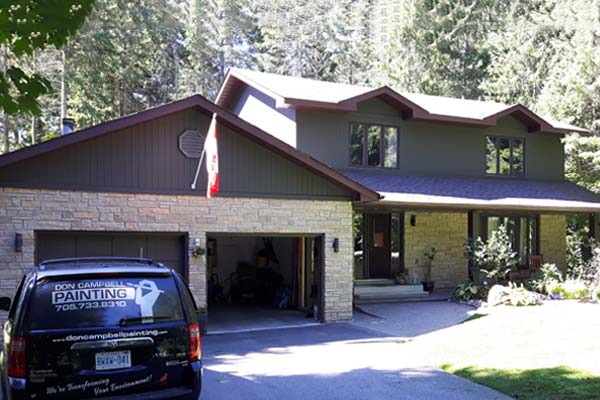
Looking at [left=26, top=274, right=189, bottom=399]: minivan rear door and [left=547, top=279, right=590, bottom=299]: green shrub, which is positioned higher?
[left=26, top=274, right=189, bottom=399]: minivan rear door

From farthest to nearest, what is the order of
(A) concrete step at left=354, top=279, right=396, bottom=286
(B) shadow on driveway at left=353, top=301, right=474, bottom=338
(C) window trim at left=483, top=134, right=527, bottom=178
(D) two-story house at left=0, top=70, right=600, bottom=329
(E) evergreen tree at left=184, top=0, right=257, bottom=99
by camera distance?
(E) evergreen tree at left=184, top=0, right=257, bottom=99 < (C) window trim at left=483, top=134, right=527, bottom=178 < (A) concrete step at left=354, top=279, right=396, bottom=286 < (B) shadow on driveway at left=353, top=301, right=474, bottom=338 < (D) two-story house at left=0, top=70, right=600, bottom=329

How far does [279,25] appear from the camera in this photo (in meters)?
44.1

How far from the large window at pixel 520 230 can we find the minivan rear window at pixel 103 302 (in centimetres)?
1536

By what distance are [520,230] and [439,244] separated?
3.34 metres

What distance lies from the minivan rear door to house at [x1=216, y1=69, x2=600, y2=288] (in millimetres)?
10276

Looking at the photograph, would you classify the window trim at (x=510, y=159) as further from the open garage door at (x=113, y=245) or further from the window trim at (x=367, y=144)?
the open garage door at (x=113, y=245)

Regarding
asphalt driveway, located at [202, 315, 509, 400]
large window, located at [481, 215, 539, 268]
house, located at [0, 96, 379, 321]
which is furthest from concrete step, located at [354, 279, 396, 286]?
asphalt driveway, located at [202, 315, 509, 400]

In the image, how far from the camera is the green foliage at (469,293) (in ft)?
52.3

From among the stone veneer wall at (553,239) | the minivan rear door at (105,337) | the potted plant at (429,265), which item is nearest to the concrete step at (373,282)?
the potted plant at (429,265)

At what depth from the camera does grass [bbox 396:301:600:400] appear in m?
7.45

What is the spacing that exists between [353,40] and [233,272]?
1180 inches

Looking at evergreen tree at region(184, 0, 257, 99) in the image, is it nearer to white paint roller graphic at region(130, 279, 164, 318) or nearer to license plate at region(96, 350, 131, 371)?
white paint roller graphic at region(130, 279, 164, 318)

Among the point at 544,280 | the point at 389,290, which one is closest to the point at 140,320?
the point at 389,290

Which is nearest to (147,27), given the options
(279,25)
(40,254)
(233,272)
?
(279,25)
